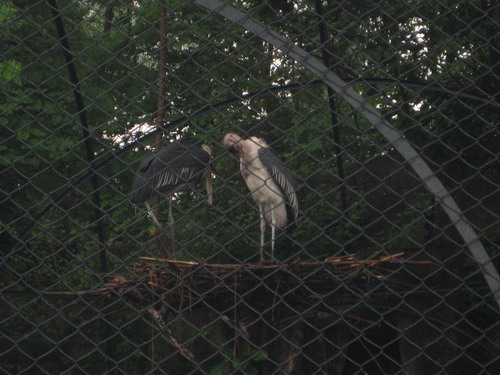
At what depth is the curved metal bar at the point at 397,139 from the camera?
2100 mm

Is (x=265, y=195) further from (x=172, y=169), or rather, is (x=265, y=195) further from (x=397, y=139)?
(x=397, y=139)

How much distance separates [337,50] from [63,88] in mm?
2122

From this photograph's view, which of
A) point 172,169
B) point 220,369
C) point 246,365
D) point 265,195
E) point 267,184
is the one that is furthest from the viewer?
point 265,195

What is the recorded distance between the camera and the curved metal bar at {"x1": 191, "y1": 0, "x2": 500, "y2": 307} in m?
2.10

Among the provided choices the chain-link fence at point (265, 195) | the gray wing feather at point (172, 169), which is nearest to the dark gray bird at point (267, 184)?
the chain-link fence at point (265, 195)

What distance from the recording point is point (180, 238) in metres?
5.46

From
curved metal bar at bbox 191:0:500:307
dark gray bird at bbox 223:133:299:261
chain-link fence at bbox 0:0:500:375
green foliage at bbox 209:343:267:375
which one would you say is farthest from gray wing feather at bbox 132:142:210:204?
curved metal bar at bbox 191:0:500:307

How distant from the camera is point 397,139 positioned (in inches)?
84.8

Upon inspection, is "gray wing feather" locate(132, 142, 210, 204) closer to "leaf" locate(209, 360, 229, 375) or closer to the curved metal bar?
"leaf" locate(209, 360, 229, 375)

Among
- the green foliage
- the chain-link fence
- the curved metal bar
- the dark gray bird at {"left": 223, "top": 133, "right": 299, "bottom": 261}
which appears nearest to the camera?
the curved metal bar

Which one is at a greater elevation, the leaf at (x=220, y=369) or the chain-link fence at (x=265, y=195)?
the chain-link fence at (x=265, y=195)

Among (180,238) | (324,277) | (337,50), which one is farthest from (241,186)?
(324,277)

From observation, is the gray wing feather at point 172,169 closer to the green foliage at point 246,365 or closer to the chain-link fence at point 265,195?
the chain-link fence at point 265,195

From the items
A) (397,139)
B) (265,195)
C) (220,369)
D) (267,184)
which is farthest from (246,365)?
(397,139)
